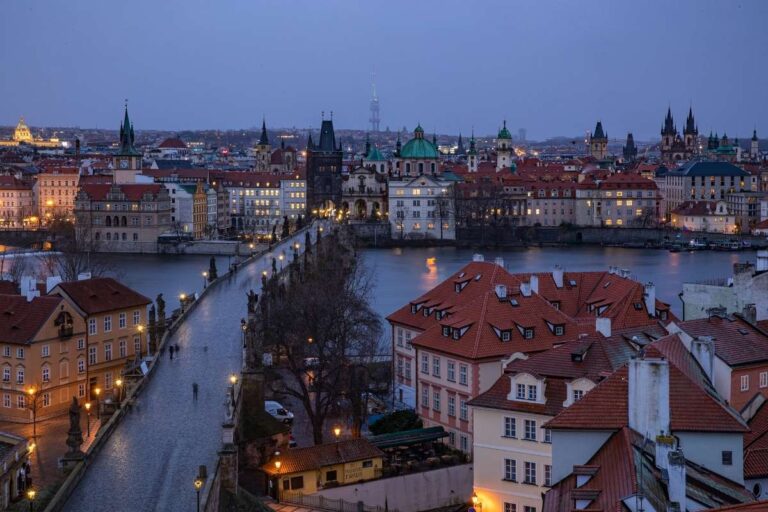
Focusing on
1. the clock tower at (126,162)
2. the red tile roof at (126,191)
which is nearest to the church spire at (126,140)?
the clock tower at (126,162)

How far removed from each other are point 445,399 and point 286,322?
3.54m

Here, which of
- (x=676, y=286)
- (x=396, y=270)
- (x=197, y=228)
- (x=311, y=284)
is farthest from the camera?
(x=197, y=228)

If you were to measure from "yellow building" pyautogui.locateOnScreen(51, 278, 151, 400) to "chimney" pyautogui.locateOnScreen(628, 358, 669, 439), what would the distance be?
11517 mm

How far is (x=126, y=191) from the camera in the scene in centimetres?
6159

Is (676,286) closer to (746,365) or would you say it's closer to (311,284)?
(311,284)

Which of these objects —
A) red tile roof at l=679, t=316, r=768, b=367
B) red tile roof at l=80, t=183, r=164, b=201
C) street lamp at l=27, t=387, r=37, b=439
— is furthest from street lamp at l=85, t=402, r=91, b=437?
red tile roof at l=80, t=183, r=164, b=201

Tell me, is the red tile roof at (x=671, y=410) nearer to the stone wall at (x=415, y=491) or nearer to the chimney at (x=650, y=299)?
the stone wall at (x=415, y=491)

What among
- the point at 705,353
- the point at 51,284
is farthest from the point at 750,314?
the point at 51,284

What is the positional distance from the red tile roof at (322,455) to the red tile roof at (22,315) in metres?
6.46

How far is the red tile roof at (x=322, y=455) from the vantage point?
13.7 meters

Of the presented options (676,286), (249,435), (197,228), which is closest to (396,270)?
(676,286)

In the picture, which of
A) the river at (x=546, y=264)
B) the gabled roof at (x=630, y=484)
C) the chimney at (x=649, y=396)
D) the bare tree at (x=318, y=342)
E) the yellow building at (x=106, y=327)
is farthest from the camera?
the river at (x=546, y=264)

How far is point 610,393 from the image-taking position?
33.7 feet

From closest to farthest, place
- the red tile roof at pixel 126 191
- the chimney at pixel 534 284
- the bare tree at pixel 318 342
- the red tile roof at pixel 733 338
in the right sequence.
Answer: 1. the red tile roof at pixel 733 338
2. the bare tree at pixel 318 342
3. the chimney at pixel 534 284
4. the red tile roof at pixel 126 191
